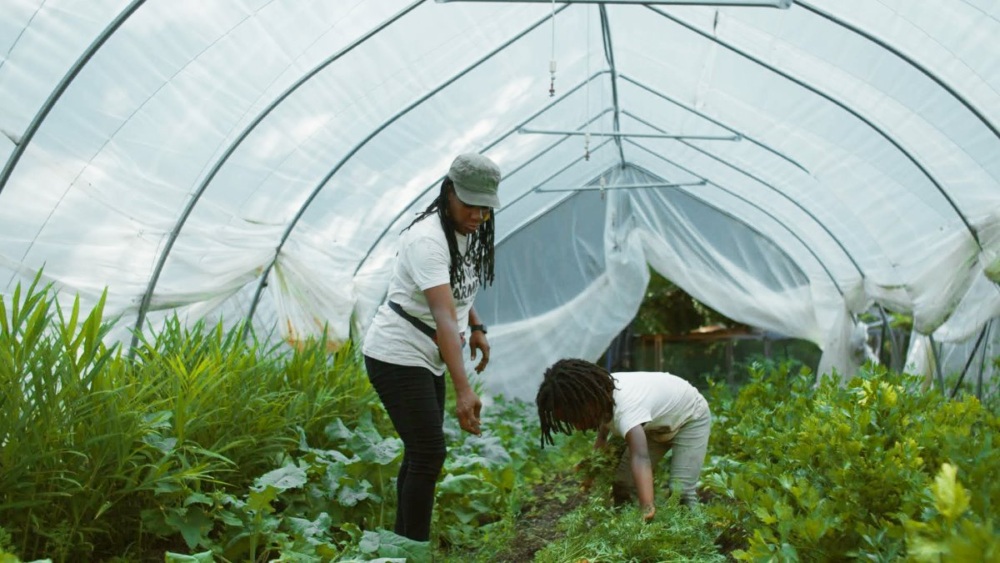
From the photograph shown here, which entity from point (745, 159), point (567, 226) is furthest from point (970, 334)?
point (567, 226)

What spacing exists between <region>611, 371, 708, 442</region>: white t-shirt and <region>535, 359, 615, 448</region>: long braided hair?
72mm

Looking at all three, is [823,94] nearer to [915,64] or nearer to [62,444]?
[915,64]

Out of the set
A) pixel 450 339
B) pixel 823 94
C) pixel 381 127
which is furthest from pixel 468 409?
pixel 823 94

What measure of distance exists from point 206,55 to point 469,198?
255 cm

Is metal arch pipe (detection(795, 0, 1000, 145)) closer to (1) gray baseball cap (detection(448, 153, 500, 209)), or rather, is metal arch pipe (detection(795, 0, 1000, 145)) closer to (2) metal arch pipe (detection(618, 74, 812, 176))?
(2) metal arch pipe (detection(618, 74, 812, 176))

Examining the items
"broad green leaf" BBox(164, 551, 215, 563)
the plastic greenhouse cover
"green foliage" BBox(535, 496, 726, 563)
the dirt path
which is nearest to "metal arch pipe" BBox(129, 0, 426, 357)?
the plastic greenhouse cover

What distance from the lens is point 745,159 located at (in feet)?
32.9

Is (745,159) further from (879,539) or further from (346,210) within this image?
(879,539)

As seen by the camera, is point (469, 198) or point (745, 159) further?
point (745, 159)

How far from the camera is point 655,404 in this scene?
4.37 meters

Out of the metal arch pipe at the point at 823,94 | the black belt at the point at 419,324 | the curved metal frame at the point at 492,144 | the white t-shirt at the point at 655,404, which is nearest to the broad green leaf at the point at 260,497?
the black belt at the point at 419,324

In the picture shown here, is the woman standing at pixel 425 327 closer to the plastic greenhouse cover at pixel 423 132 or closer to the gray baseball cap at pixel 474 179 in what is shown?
the gray baseball cap at pixel 474 179

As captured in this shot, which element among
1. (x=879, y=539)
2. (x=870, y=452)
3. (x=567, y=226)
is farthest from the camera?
(x=567, y=226)

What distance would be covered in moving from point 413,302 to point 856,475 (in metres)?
1.57
